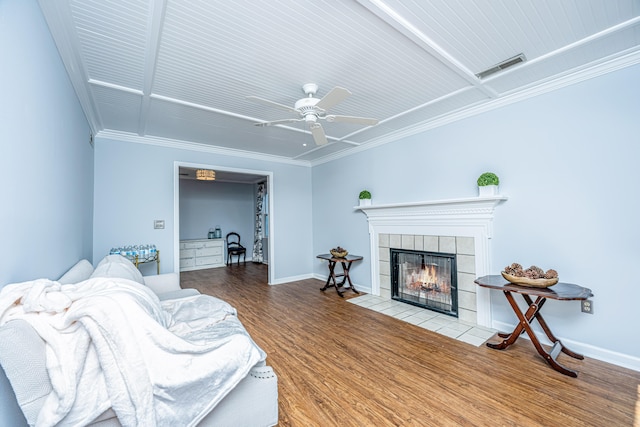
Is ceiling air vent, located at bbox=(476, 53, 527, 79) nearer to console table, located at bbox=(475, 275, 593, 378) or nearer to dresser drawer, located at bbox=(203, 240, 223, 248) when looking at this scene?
console table, located at bbox=(475, 275, 593, 378)

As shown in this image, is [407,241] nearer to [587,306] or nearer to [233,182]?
[587,306]

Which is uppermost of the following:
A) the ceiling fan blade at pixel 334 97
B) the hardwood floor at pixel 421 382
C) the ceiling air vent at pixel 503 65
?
the ceiling air vent at pixel 503 65

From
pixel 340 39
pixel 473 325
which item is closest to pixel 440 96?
pixel 340 39

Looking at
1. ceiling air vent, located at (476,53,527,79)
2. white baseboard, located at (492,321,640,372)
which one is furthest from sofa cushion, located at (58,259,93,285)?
white baseboard, located at (492,321,640,372)

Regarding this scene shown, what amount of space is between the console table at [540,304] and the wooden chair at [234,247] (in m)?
6.82

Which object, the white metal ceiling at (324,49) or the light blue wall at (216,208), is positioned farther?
the light blue wall at (216,208)

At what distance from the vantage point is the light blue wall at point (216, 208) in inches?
308

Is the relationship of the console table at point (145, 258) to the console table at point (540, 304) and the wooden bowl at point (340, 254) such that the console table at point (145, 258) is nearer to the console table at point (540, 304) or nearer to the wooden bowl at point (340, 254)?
the wooden bowl at point (340, 254)

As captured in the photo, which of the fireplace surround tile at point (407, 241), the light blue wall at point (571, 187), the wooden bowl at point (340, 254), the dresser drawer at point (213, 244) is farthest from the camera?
the dresser drawer at point (213, 244)

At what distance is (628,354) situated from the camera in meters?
2.24

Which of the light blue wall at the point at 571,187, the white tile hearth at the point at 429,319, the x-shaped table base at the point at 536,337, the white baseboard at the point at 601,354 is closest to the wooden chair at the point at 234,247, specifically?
the white tile hearth at the point at 429,319

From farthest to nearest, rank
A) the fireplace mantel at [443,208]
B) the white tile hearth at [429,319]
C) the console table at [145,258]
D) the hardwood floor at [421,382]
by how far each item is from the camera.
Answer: the console table at [145,258] < the fireplace mantel at [443,208] < the white tile hearth at [429,319] < the hardwood floor at [421,382]

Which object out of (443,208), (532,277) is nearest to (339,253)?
(443,208)

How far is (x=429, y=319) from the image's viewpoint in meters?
3.35
